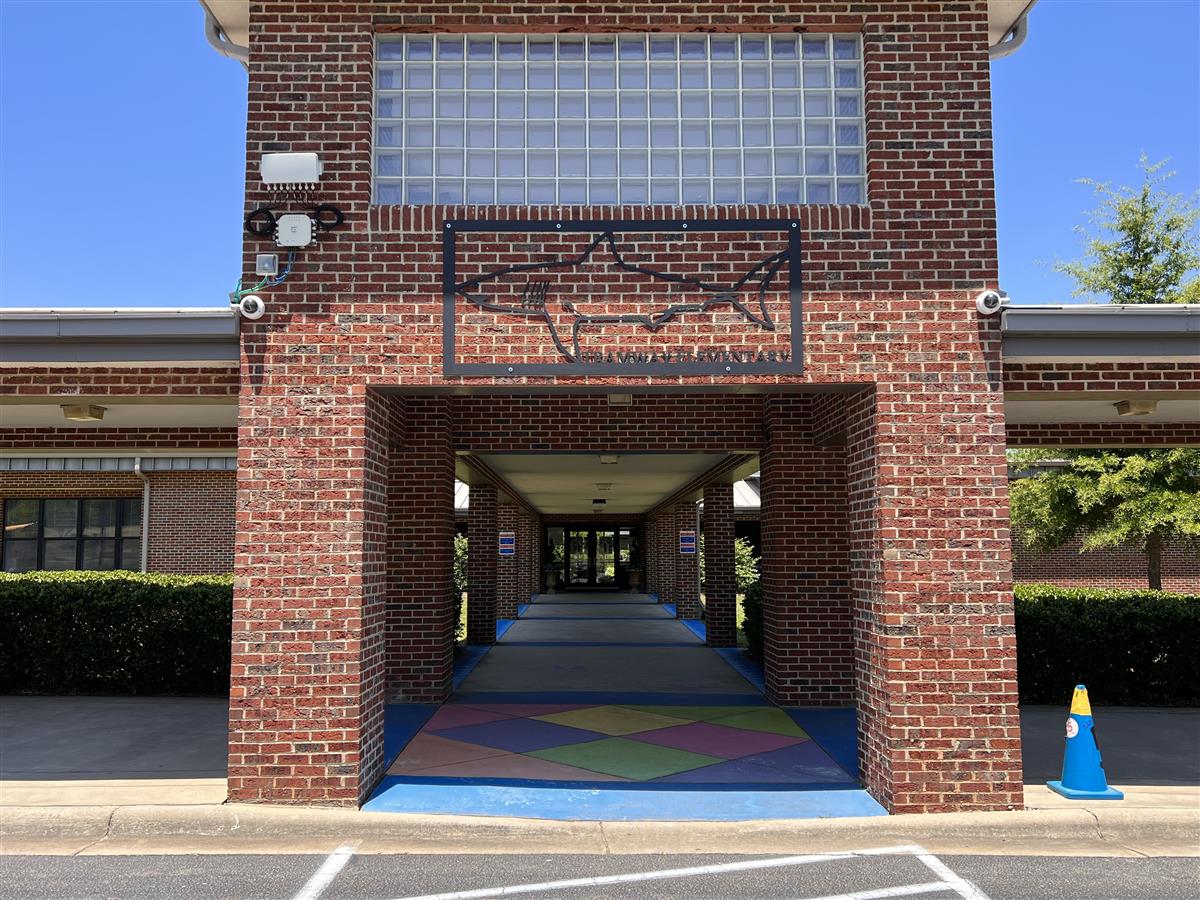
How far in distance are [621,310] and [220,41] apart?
4.13m

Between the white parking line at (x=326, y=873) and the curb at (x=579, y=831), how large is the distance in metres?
0.19

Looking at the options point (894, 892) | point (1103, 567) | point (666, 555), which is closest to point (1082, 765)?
point (894, 892)

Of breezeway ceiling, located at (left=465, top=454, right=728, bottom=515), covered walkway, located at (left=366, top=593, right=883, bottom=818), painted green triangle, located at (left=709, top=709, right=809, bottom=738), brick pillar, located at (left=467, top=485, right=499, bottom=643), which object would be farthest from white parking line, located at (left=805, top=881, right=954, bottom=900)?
brick pillar, located at (left=467, top=485, right=499, bottom=643)

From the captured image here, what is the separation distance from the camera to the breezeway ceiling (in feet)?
47.1

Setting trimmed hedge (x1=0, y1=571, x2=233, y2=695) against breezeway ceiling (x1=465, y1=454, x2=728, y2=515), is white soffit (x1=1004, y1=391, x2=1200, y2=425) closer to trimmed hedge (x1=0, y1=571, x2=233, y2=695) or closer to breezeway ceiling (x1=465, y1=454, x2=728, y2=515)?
breezeway ceiling (x1=465, y1=454, x2=728, y2=515)

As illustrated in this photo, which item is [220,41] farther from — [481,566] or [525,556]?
[525,556]

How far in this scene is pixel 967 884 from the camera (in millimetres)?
5465

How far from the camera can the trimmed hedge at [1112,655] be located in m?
11.1

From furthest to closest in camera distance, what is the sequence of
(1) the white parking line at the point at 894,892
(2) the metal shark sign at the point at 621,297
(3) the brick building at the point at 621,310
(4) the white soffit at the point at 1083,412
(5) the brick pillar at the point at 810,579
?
(5) the brick pillar at the point at 810,579, (4) the white soffit at the point at 1083,412, (2) the metal shark sign at the point at 621,297, (3) the brick building at the point at 621,310, (1) the white parking line at the point at 894,892

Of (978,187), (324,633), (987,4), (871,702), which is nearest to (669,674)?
(871,702)

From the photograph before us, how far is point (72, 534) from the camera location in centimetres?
Answer: 2266

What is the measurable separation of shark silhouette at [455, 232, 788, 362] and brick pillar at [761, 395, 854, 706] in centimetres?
415

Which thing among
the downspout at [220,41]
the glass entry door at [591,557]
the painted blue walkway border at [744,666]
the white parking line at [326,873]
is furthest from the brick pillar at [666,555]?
the white parking line at [326,873]

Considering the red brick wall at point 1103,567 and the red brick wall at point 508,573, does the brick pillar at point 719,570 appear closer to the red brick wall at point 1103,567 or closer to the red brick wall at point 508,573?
the red brick wall at point 508,573
